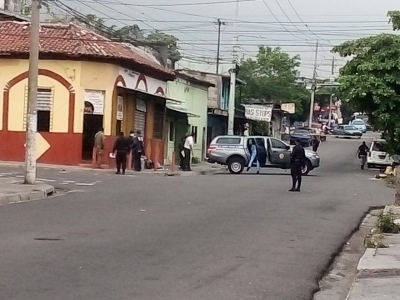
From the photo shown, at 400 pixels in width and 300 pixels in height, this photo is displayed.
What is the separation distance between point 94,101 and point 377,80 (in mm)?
14307

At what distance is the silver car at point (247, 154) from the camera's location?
38.2 metres

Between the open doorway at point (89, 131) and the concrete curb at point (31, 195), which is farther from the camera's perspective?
the open doorway at point (89, 131)

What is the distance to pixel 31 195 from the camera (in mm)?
20328

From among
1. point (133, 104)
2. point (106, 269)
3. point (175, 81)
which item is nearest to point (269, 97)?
point (175, 81)

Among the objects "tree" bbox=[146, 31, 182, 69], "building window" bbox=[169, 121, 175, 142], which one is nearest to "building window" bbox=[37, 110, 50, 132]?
"building window" bbox=[169, 121, 175, 142]

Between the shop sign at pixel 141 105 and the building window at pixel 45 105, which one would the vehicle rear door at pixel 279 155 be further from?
the building window at pixel 45 105

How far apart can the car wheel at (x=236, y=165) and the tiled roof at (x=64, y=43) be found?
616 cm

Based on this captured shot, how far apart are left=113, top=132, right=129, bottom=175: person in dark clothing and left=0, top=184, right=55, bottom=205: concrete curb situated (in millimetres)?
8185

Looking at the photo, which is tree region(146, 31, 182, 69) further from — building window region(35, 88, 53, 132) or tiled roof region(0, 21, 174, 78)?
building window region(35, 88, 53, 132)

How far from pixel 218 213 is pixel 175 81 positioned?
1203 inches

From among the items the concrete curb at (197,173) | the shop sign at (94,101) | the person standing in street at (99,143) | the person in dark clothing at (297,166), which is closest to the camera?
Answer: the person in dark clothing at (297,166)

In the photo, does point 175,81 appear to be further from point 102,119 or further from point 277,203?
point 277,203

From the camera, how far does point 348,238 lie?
14.5m

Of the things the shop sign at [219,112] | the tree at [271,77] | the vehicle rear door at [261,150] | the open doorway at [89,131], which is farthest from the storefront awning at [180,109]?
the tree at [271,77]
